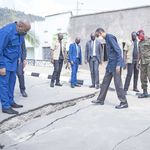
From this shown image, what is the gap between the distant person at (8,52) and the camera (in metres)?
6.39

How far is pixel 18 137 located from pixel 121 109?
257 centimetres

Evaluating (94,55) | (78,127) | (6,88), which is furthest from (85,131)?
(94,55)

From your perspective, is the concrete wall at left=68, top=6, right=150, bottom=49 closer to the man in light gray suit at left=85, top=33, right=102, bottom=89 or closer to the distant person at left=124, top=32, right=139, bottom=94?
the man in light gray suit at left=85, top=33, right=102, bottom=89

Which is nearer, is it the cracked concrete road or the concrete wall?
the cracked concrete road

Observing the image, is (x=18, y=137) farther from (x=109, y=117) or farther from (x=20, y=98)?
(x=20, y=98)

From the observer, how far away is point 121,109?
7.33 meters

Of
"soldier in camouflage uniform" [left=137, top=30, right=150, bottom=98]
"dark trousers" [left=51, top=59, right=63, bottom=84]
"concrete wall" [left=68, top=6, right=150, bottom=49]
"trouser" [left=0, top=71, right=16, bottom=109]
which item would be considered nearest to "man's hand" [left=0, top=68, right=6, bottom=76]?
"trouser" [left=0, top=71, right=16, bottom=109]

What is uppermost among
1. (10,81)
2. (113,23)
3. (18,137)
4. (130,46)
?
(113,23)

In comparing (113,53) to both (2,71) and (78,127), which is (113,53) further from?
(2,71)

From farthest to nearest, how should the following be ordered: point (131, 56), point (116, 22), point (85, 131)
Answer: point (116, 22) < point (131, 56) < point (85, 131)

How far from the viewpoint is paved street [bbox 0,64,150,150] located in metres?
5.01

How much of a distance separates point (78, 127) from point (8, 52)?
1.88 m

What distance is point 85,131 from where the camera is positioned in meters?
5.62

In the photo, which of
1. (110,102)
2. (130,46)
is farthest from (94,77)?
(110,102)
